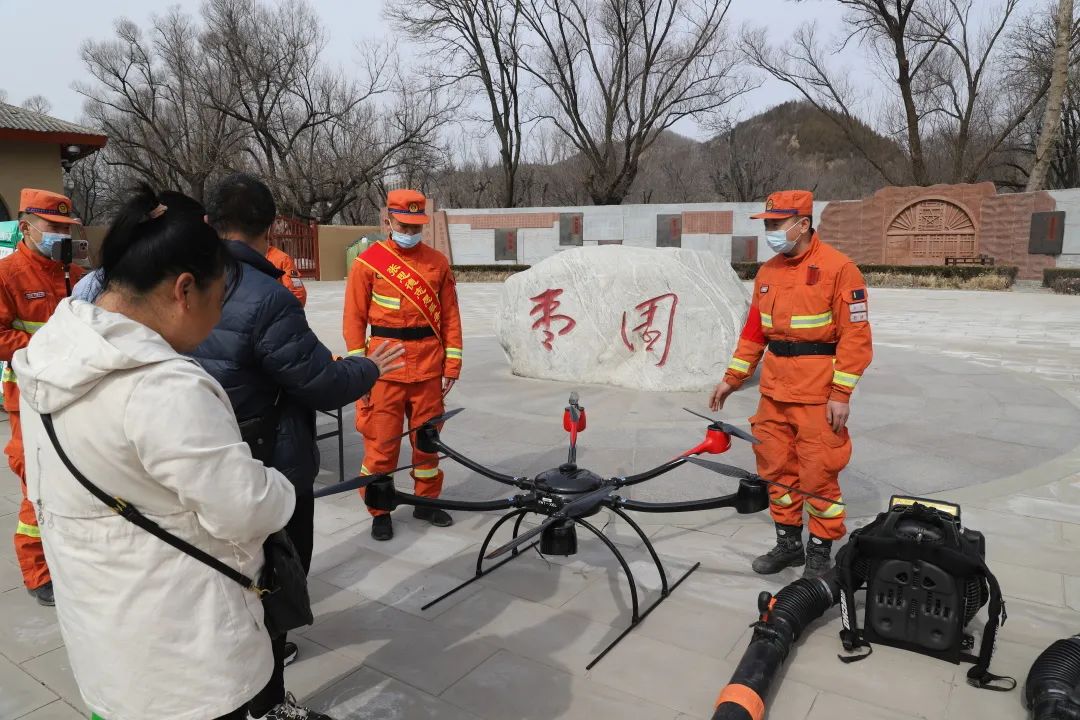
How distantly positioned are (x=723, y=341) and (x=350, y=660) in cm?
485

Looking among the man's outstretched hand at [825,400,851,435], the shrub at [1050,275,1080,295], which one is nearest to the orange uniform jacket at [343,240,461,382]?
the man's outstretched hand at [825,400,851,435]

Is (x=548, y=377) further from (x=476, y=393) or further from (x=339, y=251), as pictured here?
(x=339, y=251)

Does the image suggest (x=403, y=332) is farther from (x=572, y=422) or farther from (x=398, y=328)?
(x=572, y=422)

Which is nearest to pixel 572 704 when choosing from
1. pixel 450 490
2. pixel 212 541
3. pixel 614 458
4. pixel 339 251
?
pixel 212 541

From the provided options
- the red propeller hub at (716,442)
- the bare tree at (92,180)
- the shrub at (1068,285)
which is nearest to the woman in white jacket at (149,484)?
the red propeller hub at (716,442)

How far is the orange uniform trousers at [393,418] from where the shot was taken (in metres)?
4.02

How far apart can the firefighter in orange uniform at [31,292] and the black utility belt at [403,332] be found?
1491 millimetres

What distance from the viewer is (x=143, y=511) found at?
55.6 inches

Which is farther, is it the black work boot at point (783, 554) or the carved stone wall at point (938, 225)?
the carved stone wall at point (938, 225)

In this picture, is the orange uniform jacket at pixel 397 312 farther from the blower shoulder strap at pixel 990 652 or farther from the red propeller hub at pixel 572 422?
the blower shoulder strap at pixel 990 652

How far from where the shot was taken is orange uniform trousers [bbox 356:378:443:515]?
402cm

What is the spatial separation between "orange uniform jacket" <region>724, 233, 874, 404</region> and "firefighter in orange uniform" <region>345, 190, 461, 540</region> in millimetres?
1751

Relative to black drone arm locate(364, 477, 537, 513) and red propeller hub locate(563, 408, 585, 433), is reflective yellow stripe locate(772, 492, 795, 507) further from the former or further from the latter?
black drone arm locate(364, 477, 537, 513)

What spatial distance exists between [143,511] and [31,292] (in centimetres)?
270
